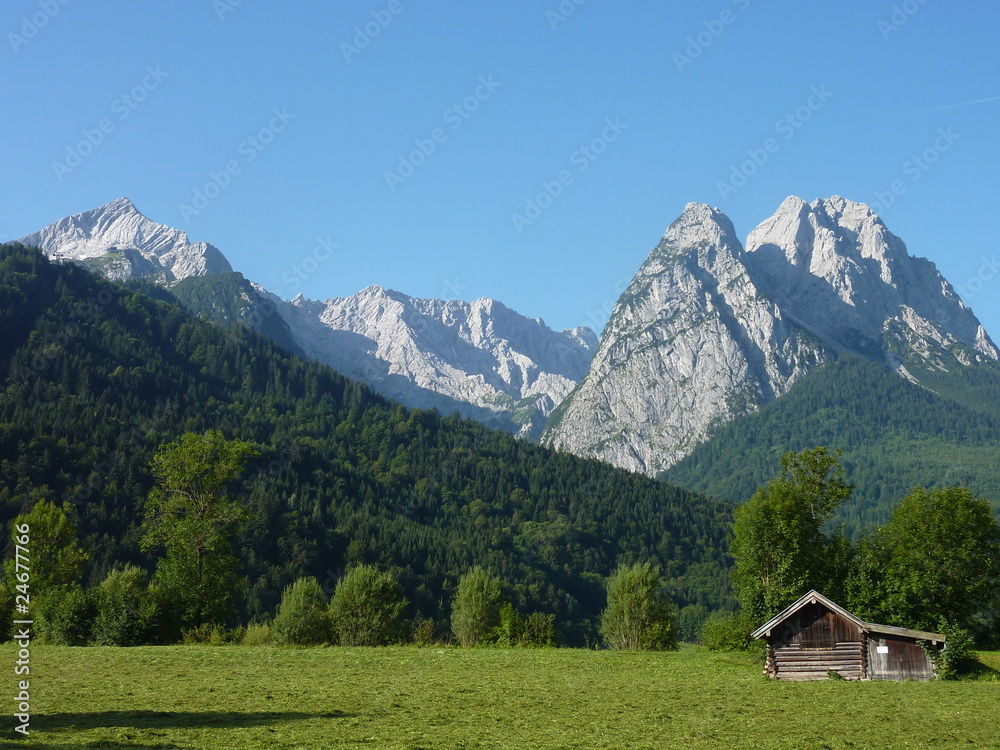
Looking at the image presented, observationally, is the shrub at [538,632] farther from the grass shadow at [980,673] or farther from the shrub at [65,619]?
the shrub at [65,619]

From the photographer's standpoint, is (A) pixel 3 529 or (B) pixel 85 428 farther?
(B) pixel 85 428

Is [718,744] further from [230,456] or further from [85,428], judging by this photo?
[85,428]

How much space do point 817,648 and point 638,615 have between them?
31.3 meters

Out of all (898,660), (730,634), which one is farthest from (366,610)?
(898,660)

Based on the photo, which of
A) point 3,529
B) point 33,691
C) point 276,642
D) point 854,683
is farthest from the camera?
point 3,529

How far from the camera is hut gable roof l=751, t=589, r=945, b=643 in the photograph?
5134 cm

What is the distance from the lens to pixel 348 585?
74.5 m

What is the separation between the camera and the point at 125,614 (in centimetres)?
5888

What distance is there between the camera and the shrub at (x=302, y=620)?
67.4m

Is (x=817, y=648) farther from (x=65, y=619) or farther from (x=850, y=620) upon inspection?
(x=65, y=619)

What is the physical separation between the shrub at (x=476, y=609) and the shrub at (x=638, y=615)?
1171 centimetres

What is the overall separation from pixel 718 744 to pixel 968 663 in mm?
32942

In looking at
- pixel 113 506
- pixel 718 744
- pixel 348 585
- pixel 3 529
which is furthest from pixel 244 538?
pixel 718 744

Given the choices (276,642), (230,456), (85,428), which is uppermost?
(85,428)
